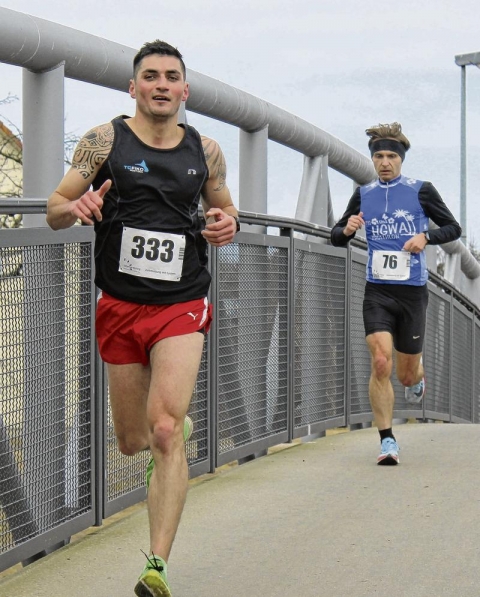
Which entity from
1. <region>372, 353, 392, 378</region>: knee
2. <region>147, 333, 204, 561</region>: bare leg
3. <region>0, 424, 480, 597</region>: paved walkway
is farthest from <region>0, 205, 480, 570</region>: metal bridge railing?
<region>372, 353, 392, 378</region>: knee

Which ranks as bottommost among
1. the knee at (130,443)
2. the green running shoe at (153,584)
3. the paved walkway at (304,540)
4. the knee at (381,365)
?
the paved walkway at (304,540)

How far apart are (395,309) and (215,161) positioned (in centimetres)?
337

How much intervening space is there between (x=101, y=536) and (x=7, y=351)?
1243 mm

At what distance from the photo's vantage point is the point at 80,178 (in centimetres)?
454

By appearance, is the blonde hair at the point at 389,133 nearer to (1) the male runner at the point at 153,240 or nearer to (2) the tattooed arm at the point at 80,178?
(1) the male runner at the point at 153,240

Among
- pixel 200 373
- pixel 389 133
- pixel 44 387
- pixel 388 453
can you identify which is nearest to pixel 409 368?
pixel 388 453

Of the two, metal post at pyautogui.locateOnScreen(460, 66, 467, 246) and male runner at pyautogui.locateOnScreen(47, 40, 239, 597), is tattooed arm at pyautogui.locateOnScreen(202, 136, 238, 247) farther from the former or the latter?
metal post at pyautogui.locateOnScreen(460, 66, 467, 246)

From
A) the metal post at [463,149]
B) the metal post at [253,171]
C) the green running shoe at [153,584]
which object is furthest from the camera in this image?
the metal post at [463,149]

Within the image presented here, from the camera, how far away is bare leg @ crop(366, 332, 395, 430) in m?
7.85

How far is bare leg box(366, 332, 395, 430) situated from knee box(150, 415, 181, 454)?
3.60m

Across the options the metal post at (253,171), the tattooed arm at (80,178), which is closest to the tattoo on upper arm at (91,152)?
the tattooed arm at (80,178)

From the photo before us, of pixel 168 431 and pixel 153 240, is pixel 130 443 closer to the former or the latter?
pixel 168 431

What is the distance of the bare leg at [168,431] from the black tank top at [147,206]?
0.21 m

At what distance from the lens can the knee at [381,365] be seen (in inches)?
309
